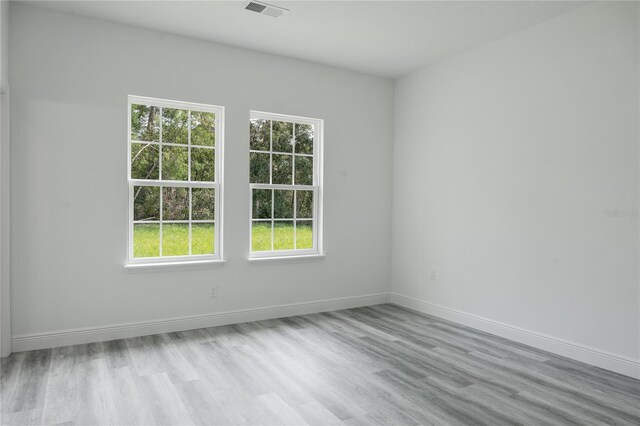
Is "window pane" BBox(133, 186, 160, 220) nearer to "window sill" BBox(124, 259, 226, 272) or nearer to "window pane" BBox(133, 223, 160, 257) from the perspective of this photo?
"window pane" BBox(133, 223, 160, 257)

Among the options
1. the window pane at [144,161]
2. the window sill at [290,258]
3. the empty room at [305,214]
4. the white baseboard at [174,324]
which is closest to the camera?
the empty room at [305,214]

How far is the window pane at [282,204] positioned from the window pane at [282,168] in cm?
13

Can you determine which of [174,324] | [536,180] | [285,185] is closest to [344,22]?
[285,185]

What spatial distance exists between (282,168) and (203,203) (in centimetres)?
100

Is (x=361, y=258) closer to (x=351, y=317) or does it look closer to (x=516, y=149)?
(x=351, y=317)

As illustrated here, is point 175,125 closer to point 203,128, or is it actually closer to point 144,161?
point 203,128

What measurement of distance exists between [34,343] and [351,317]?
3034 mm

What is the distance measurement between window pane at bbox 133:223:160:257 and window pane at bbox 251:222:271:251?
101cm

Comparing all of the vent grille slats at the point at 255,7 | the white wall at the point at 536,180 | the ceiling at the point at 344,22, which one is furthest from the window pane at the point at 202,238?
the white wall at the point at 536,180

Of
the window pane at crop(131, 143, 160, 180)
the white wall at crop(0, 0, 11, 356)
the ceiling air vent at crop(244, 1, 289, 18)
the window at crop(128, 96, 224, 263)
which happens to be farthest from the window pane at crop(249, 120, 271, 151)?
the white wall at crop(0, 0, 11, 356)

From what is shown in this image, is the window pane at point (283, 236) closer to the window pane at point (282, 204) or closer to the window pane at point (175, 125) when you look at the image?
the window pane at point (282, 204)

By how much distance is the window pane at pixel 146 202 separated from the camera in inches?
166

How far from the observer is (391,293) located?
5766mm

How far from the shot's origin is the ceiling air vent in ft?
11.9
